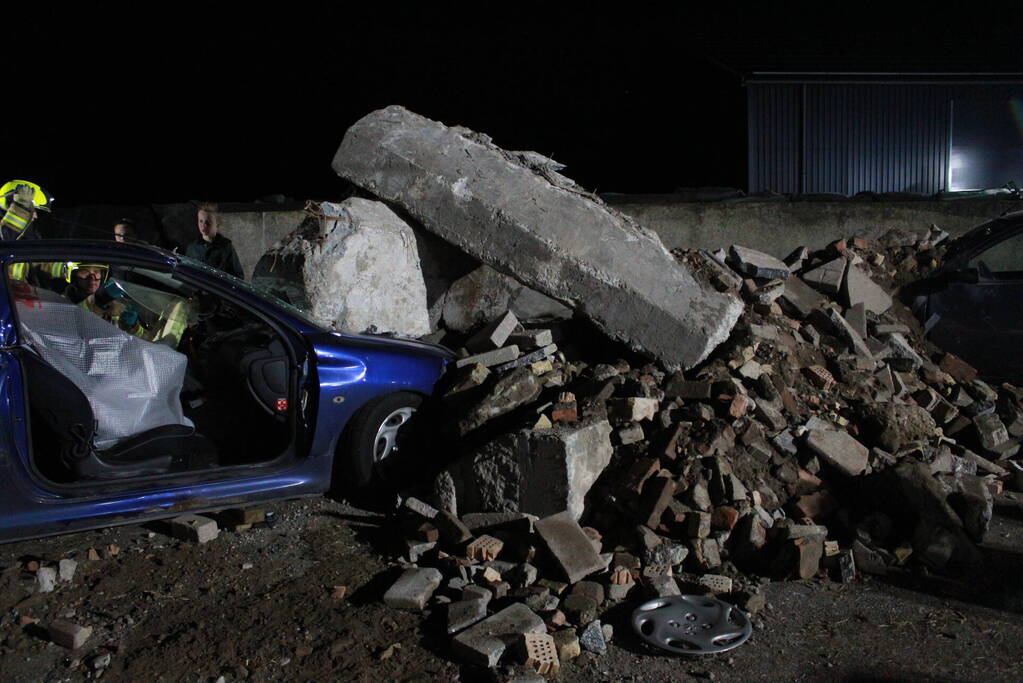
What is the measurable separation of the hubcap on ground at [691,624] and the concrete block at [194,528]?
2.17m

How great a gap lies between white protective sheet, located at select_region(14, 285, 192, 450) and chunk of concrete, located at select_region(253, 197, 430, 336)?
1.62 metres

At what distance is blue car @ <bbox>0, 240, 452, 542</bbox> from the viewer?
411 cm

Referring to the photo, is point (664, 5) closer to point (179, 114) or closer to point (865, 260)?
point (179, 114)

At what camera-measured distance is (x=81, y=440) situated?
13.8 ft

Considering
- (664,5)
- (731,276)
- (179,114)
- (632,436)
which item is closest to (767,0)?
(664,5)

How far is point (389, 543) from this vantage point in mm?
4734

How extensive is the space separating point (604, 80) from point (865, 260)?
911 centimetres

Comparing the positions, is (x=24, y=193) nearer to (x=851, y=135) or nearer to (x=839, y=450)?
(x=839, y=450)

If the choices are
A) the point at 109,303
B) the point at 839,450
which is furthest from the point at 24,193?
the point at 839,450

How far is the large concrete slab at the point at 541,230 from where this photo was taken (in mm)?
5801

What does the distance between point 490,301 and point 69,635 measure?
3.76 m

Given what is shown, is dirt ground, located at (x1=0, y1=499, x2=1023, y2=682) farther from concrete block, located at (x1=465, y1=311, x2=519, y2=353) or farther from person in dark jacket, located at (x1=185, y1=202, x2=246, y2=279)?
person in dark jacket, located at (x1=185, y1=202, x2=246, y2=279)

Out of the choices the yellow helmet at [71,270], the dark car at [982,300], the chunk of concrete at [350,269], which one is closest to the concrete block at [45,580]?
the yellow helmet at [71,270]

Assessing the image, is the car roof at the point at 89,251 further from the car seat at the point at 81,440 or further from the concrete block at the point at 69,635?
the concrete block at the point at 69,635
